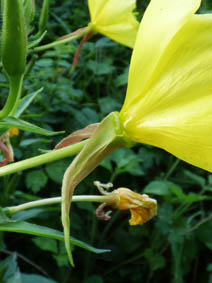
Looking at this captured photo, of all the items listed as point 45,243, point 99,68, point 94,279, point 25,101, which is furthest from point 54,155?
point 99,68

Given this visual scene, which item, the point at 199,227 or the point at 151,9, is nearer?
the point at 151,9

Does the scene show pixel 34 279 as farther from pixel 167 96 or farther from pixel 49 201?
pixel 167 96

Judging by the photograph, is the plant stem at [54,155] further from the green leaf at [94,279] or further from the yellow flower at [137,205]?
the green leaf at [94,279]

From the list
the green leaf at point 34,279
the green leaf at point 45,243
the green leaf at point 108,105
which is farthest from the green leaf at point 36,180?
the green leaf at point 108,105

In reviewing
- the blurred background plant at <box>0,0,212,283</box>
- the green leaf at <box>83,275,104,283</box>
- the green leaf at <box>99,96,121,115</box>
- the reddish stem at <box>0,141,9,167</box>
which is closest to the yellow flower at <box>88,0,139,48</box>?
the blurred background plant at <box>0,0,212,283</box>

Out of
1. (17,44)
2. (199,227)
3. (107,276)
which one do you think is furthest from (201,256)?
(17,44)

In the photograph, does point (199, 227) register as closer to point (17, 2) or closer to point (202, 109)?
point (202, 109)
